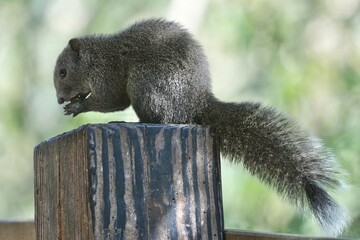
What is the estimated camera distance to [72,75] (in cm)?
351

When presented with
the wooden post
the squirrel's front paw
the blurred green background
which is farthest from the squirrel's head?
the wooden post

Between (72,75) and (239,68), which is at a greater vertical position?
(239,68)

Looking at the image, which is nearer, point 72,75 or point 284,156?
point 284,156

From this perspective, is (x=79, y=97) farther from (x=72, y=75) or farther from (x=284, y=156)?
(x=284, y=156)

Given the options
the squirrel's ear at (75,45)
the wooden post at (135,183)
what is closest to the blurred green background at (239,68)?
the squirrel's ear at (75,45)

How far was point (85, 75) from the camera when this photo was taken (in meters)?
3.42

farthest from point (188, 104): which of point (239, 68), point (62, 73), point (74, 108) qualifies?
point (239, 68)

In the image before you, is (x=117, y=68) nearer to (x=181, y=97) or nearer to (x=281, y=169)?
(x=181, y=97)

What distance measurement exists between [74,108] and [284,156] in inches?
62.9

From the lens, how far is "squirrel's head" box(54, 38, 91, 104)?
3.47 meters

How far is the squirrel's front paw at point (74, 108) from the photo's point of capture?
329 centimetres

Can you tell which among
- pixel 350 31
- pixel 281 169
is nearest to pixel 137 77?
pixel 281 169

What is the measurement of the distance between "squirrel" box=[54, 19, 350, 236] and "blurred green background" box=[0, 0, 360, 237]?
6.60ft

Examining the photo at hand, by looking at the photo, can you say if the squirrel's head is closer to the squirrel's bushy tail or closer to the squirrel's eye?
the squirrel's eye
